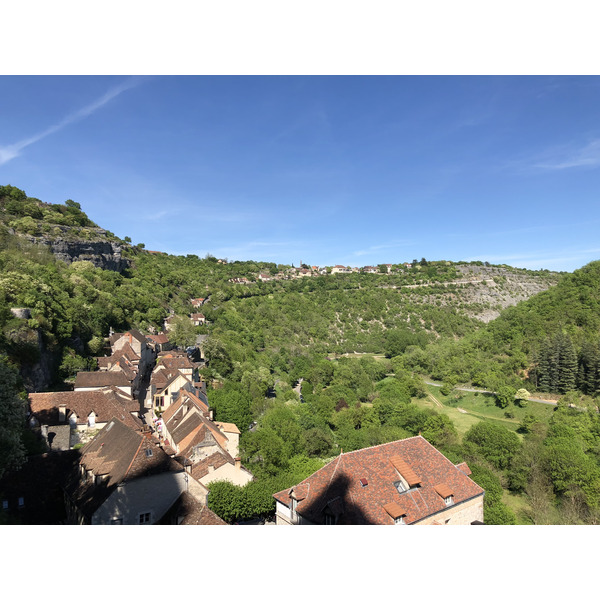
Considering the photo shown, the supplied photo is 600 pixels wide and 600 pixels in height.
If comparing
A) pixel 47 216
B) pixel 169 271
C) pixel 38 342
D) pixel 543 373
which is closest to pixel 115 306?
pixel 38 342

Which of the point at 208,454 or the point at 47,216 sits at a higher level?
the point at 47,216

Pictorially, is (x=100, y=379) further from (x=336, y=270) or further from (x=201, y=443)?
(x=336, y=270)

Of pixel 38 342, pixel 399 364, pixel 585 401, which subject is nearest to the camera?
pixel 38 342

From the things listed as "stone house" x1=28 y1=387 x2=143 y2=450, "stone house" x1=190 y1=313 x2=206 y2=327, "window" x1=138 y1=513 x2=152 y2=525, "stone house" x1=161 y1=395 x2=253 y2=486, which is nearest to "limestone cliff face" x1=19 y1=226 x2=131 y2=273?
"stone house" x1=190 y1=313 x2=206 y2=327

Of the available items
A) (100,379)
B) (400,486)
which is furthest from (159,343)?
(400,486)

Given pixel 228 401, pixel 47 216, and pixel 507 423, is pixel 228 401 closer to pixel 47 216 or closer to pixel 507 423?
pixel 507 423

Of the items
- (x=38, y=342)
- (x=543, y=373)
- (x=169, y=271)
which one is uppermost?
(x=169, y=271)

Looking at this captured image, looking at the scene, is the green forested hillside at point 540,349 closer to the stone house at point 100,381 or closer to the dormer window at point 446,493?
the dormer window at point 446,493

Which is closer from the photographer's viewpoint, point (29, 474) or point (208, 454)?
point (29, 474)
